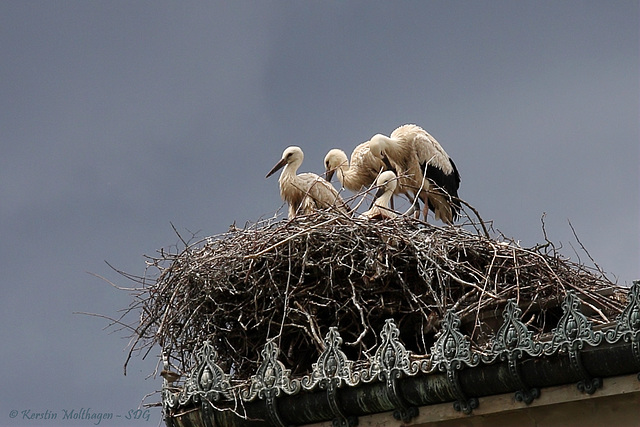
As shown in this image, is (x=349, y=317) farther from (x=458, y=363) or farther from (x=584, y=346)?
(x=584, y=346)

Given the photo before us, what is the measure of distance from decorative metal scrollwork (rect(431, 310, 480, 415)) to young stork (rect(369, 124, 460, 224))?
6070 millimetres

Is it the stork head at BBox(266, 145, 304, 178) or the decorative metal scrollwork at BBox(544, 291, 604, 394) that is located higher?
the stork head at BBox(266, 145, 304, 178)

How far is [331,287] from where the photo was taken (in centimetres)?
918

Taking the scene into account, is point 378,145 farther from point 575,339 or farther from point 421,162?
point 575,339

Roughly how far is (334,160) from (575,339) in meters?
7.47

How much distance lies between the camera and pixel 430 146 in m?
14.0

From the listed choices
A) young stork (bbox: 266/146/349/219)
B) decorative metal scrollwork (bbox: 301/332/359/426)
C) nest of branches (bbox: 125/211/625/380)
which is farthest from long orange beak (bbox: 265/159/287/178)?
decorative metal scrollwork (bbox: 301/332/359/426)

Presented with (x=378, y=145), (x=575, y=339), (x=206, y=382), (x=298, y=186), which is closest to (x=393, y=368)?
(x=575, y=339)

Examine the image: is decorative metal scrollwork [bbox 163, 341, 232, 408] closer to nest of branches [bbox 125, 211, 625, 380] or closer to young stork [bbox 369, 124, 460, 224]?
nest of branches [bbox 125, 211, 625, 380]

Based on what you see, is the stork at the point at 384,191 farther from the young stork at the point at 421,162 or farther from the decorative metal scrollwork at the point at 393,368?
the decorative metal scrollwork at the point at 393,368

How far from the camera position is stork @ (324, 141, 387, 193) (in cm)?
1388

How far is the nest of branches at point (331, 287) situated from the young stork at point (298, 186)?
2.70 meters

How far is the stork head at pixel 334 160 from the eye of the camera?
556 inches

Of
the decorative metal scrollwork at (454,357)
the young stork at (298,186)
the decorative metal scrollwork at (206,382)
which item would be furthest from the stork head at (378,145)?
the decorative metal scrollwork at (454,357)
